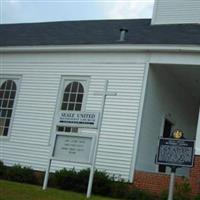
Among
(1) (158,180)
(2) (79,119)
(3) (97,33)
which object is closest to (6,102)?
(3) (97,33)

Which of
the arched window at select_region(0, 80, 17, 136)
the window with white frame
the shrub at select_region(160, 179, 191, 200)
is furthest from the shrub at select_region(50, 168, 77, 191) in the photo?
the arched window at select_region(0, 80, 17, 136)

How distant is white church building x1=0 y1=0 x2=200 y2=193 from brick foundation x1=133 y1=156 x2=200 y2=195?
0.11ft

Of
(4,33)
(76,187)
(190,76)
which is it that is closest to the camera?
(76,187)

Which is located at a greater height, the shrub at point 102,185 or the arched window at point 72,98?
the arched window at point 72,98

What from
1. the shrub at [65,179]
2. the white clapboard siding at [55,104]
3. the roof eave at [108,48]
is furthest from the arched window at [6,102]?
the shrub at [65,179]

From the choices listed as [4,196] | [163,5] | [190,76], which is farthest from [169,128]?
[4,196]

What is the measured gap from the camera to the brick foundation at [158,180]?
1585 cm

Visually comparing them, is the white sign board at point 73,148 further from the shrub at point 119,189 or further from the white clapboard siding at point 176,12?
the white clapboard siding at point 176,12

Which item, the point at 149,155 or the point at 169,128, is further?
the point at 169,128

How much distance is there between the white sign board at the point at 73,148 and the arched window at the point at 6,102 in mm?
6232

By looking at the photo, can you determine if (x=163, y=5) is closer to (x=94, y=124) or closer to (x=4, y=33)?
(x=4, y=33)

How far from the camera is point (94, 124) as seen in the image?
45.8 ft

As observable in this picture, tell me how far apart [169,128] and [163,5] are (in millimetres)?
5455

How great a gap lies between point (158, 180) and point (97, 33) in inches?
300
